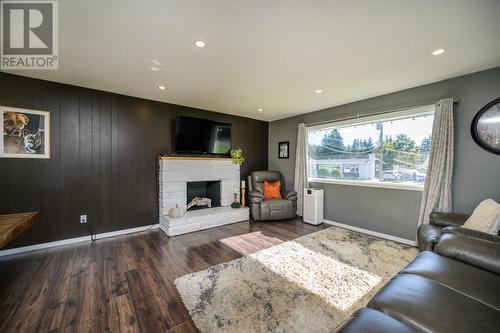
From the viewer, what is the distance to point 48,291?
74.5 inches

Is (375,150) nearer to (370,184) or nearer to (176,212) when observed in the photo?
(370,184)

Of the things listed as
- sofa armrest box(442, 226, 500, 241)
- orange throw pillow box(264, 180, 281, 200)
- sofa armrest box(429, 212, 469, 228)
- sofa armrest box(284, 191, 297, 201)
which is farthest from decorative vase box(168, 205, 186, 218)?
sofa armrest box(429, 212, 469, 228)

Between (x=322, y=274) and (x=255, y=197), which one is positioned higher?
(x=255, y=197)

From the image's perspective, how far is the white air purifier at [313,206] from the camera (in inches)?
156

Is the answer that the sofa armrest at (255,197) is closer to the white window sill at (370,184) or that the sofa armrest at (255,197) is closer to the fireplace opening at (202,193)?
the fireplace opening at (202,193)

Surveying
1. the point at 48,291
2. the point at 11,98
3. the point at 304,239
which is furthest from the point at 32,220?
the point at 304,239

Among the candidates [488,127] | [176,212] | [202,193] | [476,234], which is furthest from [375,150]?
[176,212]

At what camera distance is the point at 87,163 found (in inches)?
122

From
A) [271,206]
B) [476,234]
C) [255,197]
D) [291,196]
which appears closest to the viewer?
[476,234]

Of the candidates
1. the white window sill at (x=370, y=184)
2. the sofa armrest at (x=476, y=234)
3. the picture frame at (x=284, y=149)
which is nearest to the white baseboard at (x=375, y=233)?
the white window sill at (x=370, y=184)

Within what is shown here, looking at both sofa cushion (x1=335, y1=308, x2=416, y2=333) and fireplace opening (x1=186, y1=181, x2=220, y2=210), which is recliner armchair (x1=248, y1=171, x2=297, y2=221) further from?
sofa cushion (x1=335, y1=308, x2=416, y2=333)

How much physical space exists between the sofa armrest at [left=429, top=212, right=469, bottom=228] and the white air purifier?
5.78 feet

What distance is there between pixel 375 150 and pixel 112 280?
4282 mm

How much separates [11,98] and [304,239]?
461 cm
